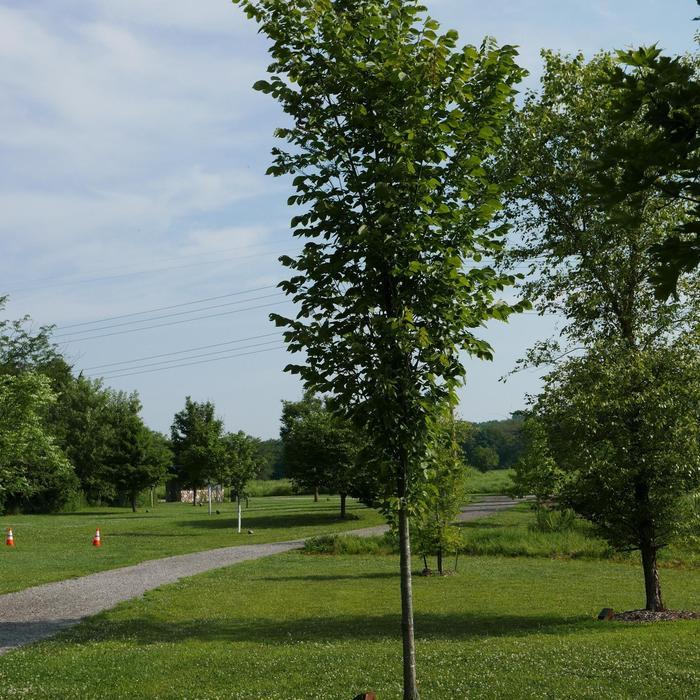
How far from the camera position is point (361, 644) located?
1288cm

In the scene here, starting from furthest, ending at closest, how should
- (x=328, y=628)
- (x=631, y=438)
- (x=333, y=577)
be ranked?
(x=333, y=577) < (x=631, y=438) < (x=328, y=628)

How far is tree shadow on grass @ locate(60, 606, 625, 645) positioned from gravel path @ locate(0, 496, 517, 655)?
977 mm

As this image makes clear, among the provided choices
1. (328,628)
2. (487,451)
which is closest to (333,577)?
(328,628)

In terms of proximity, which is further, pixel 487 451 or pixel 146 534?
pixel 487 451

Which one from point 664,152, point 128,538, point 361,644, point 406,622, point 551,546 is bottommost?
point 128,538

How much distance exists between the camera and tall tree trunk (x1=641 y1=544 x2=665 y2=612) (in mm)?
16703

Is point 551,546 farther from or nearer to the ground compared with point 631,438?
nearer to the ground

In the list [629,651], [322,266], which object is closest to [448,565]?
[629,651]

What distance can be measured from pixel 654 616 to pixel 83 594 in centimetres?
1378

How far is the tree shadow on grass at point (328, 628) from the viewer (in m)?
14.0

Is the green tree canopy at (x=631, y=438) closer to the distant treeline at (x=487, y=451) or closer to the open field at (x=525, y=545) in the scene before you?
the open field at (x=525, y=545)

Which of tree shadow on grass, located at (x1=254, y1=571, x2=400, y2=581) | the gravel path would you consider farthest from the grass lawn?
the gravel path

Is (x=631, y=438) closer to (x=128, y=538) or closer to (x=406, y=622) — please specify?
(x=406, y=622)

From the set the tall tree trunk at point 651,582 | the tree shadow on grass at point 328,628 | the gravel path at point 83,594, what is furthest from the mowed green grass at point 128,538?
the tall tree trunk at point 651,582
